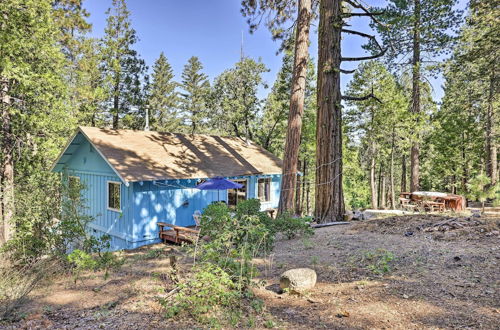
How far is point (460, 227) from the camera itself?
640cm

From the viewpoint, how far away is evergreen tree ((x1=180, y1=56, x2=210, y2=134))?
107 feet

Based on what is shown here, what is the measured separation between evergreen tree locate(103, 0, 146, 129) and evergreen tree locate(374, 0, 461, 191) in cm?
1748

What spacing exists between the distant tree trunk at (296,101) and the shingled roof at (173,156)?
3674 mm

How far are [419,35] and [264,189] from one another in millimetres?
11766

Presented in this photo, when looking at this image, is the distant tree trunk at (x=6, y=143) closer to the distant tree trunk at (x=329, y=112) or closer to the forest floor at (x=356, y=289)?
the forest floor at (x=356, y=289)

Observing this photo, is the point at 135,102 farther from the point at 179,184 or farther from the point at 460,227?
the point at 460,227

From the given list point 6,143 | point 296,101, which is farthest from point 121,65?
point 296,101

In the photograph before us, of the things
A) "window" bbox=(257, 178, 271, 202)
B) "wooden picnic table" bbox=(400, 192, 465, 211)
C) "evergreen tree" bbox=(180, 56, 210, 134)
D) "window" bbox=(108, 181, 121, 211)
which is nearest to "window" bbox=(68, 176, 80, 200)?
"window" bbox=(108, 181, 121, 211)

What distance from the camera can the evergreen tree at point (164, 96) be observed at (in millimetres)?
32031

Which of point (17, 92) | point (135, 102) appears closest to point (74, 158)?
point (17, 92)

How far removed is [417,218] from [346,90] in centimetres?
1587

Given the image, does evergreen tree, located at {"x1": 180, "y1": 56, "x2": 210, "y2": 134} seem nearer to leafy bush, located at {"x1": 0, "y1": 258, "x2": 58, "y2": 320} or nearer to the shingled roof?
the shingled roof

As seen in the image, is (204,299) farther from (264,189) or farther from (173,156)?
(264,189)

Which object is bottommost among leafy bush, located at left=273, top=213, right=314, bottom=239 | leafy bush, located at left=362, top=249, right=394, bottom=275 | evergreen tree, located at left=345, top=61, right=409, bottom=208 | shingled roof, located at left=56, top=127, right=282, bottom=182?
leafy bush, located at left=362, top=249, right=394, bottom=275
